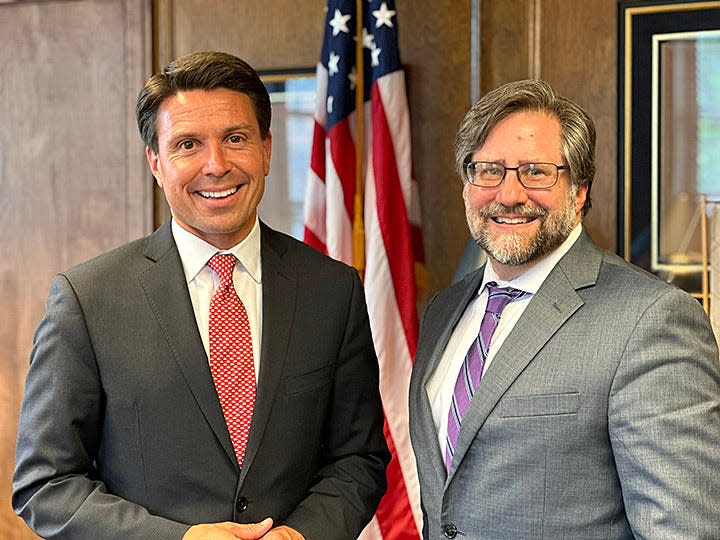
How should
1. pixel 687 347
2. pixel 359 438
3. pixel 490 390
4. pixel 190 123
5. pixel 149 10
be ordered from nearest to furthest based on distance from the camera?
pixel 687 347 < pixel 490 390 < pixel 190 123 < pixel 359 438 < pixel 149 10

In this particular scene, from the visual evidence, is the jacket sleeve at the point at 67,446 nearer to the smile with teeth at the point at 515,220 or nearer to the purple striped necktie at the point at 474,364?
the purple striped necktie at the point at 474,364

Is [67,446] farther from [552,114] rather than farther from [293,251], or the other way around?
[552,114]

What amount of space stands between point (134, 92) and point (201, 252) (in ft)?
6.47

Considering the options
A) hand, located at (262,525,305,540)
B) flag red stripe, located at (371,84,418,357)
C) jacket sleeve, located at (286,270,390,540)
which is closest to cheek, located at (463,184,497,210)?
jacket sleeve, located at (286,270,390,540)

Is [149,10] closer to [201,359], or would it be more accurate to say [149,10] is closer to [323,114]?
[323,114]

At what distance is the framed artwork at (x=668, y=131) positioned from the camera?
3107 mm

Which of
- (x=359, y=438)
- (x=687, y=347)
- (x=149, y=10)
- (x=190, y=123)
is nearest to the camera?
(x=687, y=347)

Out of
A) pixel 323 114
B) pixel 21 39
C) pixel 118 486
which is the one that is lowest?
pixel 118 486

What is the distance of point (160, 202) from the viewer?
3824mm

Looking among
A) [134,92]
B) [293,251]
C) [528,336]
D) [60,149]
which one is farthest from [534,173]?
[60,149]

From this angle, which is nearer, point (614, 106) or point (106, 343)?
point (106, 343)

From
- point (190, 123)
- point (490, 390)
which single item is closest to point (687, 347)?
point (490, 390)

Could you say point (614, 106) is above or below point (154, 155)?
above

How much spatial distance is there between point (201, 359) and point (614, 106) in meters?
1.86
